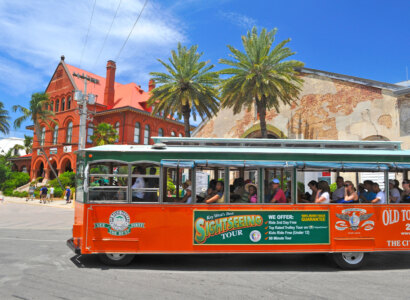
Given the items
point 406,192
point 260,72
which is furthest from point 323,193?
point 260,72

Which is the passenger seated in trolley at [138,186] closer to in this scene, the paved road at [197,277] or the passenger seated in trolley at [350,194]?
the paved road at [197,277]

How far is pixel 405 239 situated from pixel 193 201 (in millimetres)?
4997

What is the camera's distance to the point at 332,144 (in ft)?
26.0

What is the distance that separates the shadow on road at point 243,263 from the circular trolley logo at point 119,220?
0.93 m

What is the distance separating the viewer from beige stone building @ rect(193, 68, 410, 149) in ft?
65.8

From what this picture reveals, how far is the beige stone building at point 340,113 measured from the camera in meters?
20.0

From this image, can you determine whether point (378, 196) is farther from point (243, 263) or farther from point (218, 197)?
point (218, 197)

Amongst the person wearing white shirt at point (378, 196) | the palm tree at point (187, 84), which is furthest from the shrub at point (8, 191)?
the person wearing white shirt at point (378, 196)

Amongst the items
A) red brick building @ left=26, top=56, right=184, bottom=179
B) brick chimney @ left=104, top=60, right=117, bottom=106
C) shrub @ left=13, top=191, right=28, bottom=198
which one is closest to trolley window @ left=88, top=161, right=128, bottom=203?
shrub @ left=13, top=191, right=28, bottom=198

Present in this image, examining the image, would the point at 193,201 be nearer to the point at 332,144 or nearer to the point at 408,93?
the point at 332,144

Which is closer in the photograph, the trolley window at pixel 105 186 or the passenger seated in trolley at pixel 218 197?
the trolley window at pixel 105 186

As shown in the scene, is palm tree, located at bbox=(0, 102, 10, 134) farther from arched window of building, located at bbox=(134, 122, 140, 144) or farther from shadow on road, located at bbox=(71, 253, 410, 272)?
shadow on road, located at bbox=(71, 253, 410, 272)

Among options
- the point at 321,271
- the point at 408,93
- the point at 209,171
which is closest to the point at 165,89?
the point at 408,93

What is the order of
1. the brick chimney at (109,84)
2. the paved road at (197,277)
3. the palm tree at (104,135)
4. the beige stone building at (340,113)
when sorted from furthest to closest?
the brick chimney at (109,84) < the palm tree at (104,135) < the beige stone building at (340,113) < the paved road at (197,277)
